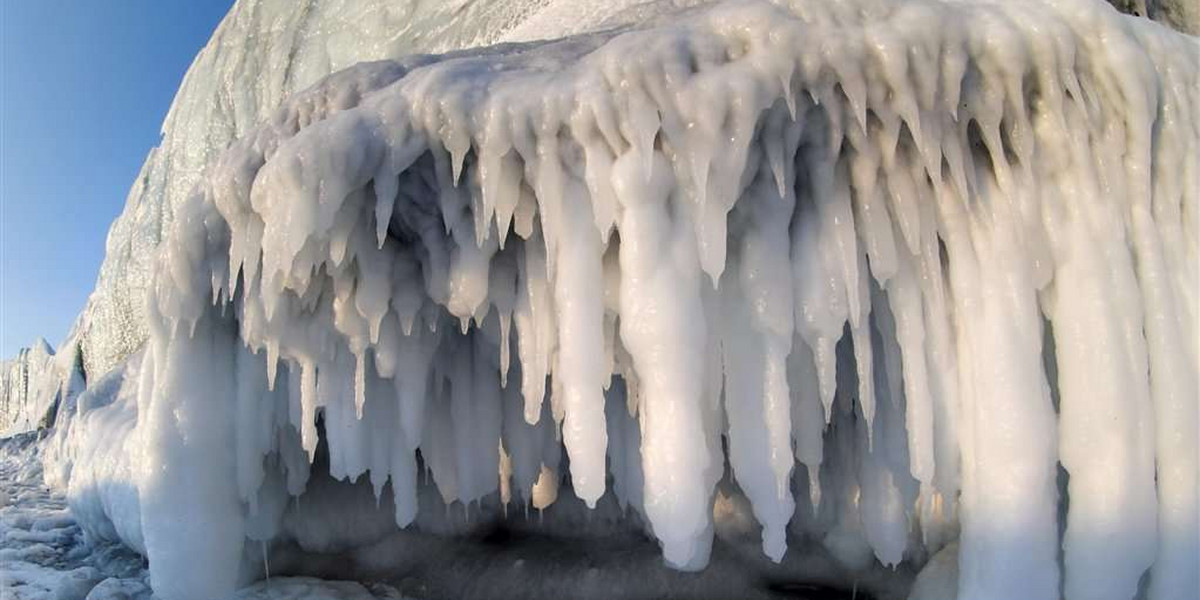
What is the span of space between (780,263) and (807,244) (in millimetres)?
112

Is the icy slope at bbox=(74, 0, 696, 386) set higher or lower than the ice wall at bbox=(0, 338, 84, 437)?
higher

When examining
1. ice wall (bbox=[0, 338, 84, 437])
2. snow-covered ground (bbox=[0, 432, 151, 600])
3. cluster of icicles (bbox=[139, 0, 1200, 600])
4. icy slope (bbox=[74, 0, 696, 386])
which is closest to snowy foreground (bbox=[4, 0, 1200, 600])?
cluster of icicles (bbox=[139, 0, 1200, 600])

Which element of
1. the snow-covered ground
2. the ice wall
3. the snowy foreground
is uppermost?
the snowy foreground

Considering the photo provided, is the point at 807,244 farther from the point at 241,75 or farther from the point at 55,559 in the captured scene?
the point at 241,75

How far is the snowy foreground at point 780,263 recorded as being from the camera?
84.4 inches

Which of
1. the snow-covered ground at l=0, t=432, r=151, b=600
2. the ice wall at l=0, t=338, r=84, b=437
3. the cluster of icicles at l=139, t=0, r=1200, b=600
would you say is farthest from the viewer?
the ice wall at l=0, t=338, r=84, b=437

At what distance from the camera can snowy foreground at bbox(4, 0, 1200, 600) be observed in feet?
7.04

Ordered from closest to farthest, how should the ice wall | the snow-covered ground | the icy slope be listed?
A: the snow-covered ground → the icy slope → the ice wall

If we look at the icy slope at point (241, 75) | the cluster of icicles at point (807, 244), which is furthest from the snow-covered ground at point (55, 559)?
the icy slope at point (241, 75)

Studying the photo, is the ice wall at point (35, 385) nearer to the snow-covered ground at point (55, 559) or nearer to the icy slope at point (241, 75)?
the icy slope at point (241, 75)

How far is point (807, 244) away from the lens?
95.0 inches

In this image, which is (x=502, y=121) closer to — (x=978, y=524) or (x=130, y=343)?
(x=978, y=524)

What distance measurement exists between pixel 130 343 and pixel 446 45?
6.20 m

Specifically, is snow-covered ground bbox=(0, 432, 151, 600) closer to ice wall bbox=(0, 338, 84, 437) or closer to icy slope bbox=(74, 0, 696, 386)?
icy slope bbox=(74, 0, 696, 386)
